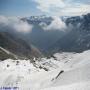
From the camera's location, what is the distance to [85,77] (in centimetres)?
5159

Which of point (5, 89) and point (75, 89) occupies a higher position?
point (75, 89)

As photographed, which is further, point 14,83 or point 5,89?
point 14,83

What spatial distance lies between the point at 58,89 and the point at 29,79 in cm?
2973

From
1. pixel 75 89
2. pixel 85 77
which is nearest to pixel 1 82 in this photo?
pixel 85 77

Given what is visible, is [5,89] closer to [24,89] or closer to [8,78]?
[24,89]

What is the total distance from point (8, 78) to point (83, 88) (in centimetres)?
3887

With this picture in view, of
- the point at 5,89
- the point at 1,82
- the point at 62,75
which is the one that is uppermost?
the point at 62,75

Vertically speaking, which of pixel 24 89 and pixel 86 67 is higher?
pixel 86 67

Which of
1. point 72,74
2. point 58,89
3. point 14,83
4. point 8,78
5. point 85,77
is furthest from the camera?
point 8,78

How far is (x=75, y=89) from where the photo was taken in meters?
42.3

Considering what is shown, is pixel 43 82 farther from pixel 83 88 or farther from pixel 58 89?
pixel 83 88

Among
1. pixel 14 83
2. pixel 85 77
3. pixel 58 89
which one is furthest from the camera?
pixel 14 83

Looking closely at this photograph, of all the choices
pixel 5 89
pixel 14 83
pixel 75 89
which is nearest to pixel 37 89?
pixel 5 89

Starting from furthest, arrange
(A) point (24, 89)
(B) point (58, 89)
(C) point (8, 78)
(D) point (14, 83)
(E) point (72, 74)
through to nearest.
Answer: (C) point (8, 78) < (D) point (14, 83) < (A) point (24, 89) < (E) point (72, 74) < (B) point (58, 89)
